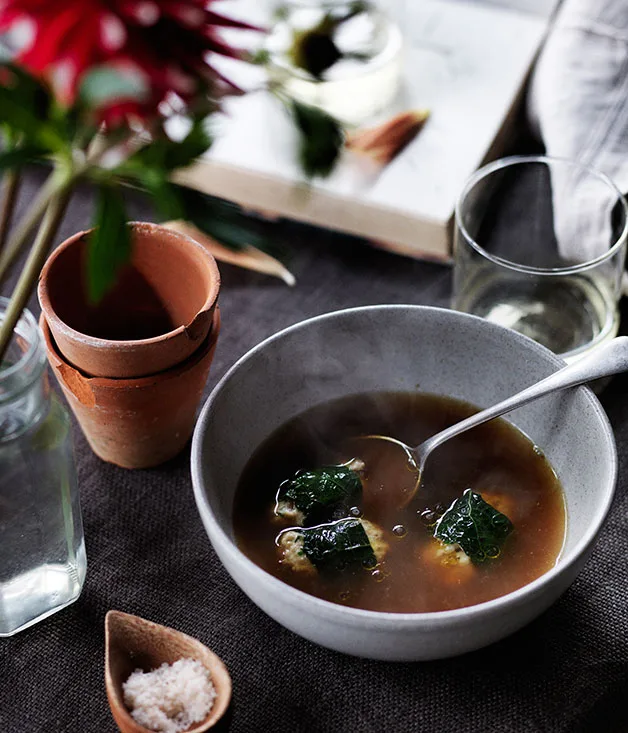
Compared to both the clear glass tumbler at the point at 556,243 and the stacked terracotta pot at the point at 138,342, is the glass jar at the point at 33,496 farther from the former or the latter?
the clear glass tumbler at the point at 556,243

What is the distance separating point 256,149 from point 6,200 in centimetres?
75

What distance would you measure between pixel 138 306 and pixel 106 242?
1.72 ft

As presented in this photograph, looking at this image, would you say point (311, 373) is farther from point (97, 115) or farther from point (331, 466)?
point (97, 115)

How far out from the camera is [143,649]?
812mm

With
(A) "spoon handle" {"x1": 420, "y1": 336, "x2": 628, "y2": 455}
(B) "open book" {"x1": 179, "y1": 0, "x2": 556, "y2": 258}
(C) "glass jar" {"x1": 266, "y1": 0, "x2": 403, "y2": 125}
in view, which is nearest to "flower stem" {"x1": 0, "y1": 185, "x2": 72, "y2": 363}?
(A) "spoon handle" {"x1": 420, "y1": 336, "x2": 628, "y2": 455}

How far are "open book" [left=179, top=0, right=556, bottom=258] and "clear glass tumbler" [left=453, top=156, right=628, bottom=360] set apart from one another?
7 centimetres

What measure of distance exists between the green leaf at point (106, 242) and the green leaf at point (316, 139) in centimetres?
11

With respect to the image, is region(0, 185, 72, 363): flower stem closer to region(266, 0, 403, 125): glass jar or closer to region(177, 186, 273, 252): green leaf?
region(177, 186, 273, 252): green leaf

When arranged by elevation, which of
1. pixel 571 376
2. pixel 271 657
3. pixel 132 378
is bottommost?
pixel 271 657

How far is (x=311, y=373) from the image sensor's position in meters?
0.97

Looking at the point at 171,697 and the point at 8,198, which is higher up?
the point at 8,198

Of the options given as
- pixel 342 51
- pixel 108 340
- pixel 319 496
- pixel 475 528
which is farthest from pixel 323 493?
pixel 342 51

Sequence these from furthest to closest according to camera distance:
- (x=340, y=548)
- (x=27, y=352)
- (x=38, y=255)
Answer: (x=340, y=548)
(x=27, y=352)
(x=38, y=255)

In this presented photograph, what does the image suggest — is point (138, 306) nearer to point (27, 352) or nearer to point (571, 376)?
point (27, 352)
